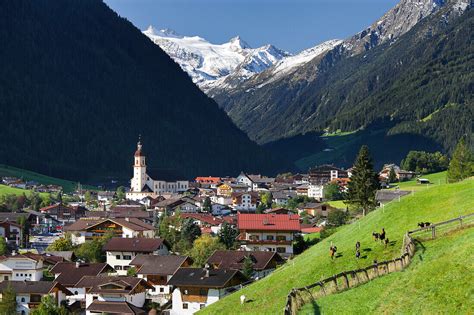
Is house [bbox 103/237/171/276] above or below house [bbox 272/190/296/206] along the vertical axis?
below

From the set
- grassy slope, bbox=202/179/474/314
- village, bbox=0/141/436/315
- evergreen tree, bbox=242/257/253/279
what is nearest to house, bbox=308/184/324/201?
village, bbox=0/141/436/315

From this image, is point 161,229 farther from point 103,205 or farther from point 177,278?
point 103,205

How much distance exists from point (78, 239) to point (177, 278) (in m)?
48.8

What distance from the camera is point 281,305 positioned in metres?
42.3

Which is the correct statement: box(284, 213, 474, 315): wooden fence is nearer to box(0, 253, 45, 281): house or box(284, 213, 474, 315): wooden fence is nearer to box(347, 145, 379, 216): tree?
box(347, 145, 379, 216): tree

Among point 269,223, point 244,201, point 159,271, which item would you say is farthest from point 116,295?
point 244,201

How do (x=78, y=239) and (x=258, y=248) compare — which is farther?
(x=78, y=239)

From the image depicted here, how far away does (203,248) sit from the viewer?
9306 centimetres

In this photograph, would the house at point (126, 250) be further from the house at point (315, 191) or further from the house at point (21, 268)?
the house at point (315, 191)

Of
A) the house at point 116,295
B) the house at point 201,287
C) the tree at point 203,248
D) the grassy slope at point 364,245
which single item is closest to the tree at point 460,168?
the tree at point 203,248

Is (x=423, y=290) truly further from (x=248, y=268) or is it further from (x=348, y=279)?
(x=248, y=268)

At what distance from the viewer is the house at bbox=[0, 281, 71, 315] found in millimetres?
77188

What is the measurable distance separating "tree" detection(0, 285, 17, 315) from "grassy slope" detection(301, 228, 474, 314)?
48.5 m

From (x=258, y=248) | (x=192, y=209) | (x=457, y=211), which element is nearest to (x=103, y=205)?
(x=192, y=209)
